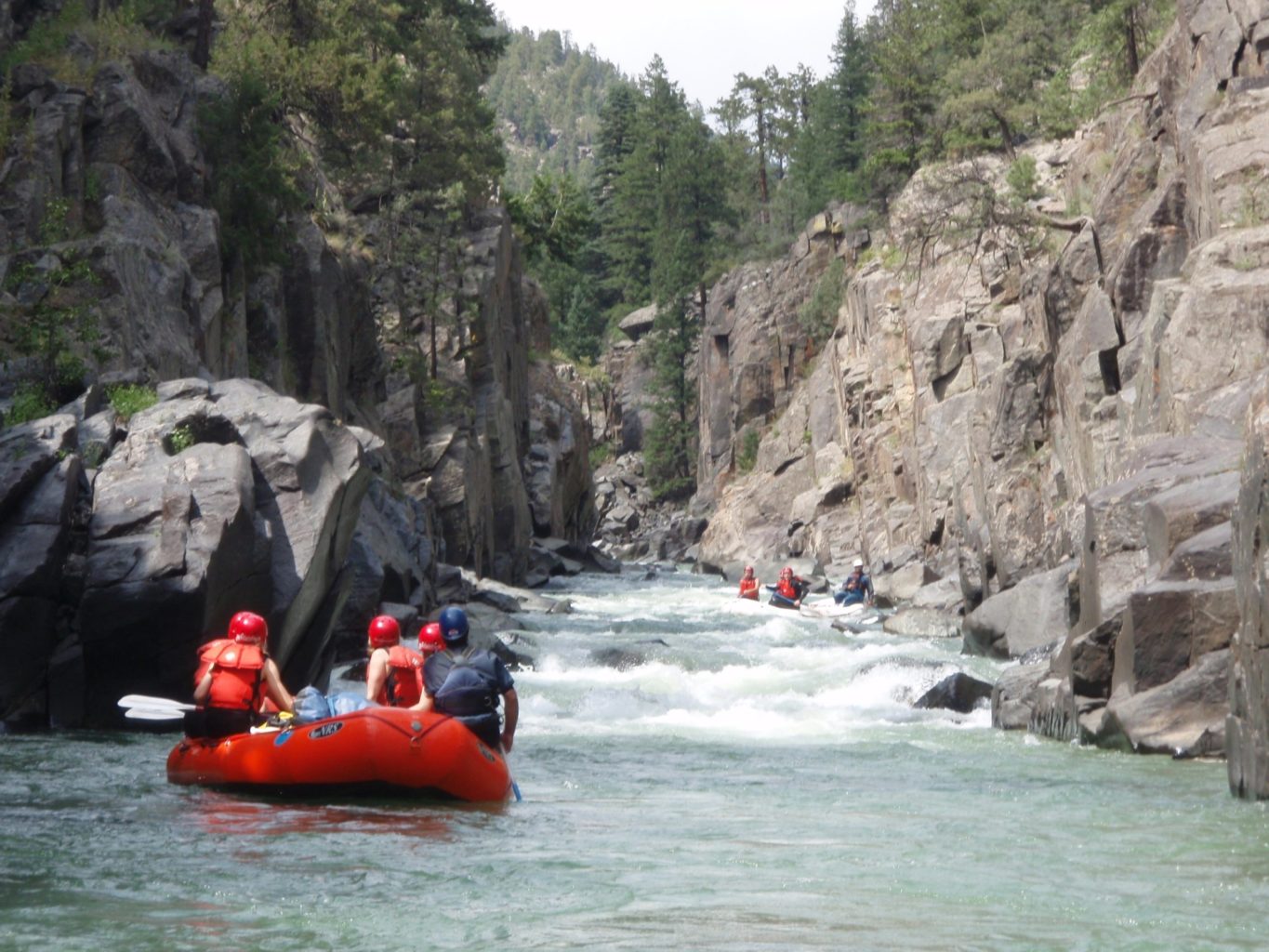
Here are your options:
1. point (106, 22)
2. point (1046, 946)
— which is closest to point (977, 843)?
point (1046, 946)

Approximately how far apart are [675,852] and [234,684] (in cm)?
410

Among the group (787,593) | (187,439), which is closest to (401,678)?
(187,439)

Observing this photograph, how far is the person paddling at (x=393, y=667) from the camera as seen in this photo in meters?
11.2

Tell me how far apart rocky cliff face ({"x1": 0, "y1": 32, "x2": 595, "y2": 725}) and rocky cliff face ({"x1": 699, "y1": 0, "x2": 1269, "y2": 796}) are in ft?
26.7

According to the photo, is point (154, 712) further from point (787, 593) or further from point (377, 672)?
point (787, 593)

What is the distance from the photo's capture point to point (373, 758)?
10.1 metres

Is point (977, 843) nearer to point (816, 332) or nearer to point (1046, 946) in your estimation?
point (1046, 946)

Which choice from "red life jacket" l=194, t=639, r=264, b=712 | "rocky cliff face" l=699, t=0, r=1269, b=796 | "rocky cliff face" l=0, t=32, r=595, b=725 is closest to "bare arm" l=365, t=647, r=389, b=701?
"red life jacket" l=194, t=639, r=264, b=712

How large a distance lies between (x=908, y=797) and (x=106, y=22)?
64.0 feet

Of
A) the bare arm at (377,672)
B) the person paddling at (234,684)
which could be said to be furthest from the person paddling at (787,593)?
the person paddling at (234,684)

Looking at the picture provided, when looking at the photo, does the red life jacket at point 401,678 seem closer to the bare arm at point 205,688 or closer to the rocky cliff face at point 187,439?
the bare arm at point 205,688

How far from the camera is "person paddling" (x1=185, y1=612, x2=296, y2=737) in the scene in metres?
11.1

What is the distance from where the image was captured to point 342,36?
3338cm

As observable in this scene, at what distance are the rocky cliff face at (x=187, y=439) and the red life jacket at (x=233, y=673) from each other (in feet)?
9.24
